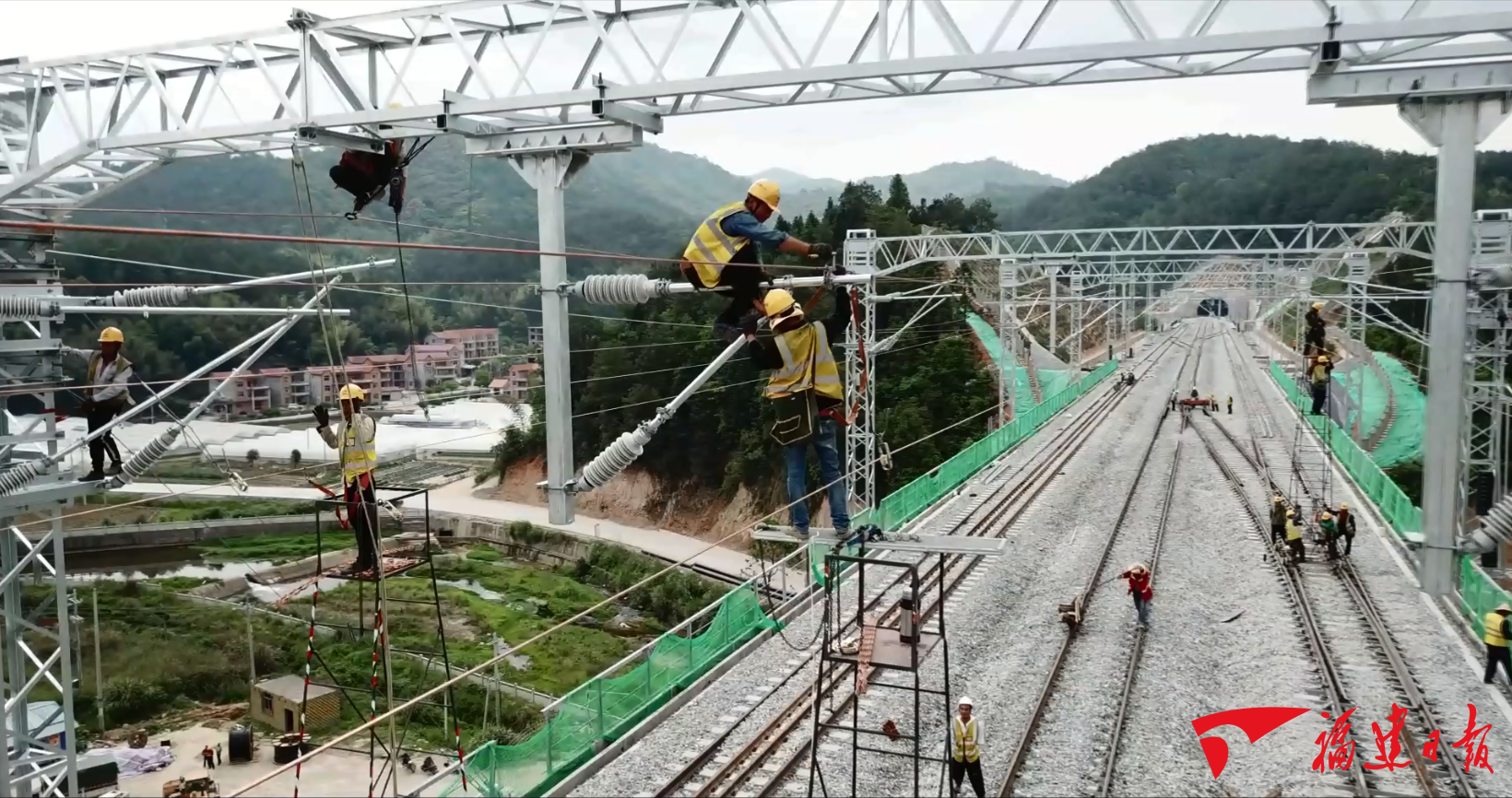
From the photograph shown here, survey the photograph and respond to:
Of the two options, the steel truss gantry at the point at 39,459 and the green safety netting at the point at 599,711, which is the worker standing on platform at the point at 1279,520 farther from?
the steel truss gantry at the point at 39,459

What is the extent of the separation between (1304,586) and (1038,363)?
35530mm

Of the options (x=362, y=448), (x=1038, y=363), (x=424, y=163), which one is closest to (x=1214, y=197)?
(x=1038, y=363)

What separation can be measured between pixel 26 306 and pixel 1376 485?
21.8 m

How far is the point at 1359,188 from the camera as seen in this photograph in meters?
84.6

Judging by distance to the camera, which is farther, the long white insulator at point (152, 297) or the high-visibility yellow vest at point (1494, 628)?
the high-visibility yellow vest at point (1494, 628)

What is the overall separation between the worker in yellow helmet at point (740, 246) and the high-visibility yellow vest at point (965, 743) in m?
3.90

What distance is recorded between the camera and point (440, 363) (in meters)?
36.0

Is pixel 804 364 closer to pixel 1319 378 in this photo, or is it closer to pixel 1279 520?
pixel 1279 520

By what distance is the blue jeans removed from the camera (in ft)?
25.9

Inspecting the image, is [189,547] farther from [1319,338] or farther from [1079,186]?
[1079,186]

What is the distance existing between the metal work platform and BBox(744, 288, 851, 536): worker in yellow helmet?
0.64ft

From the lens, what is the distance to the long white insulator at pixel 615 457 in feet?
23.7

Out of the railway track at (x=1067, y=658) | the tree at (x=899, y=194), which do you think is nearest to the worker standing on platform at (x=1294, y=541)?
the railway track at (x=1067, y=658)

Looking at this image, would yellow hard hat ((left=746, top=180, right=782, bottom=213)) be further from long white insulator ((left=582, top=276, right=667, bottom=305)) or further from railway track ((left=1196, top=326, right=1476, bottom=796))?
railway track ((left=1196, top=326, right=1476, bottom=796))
